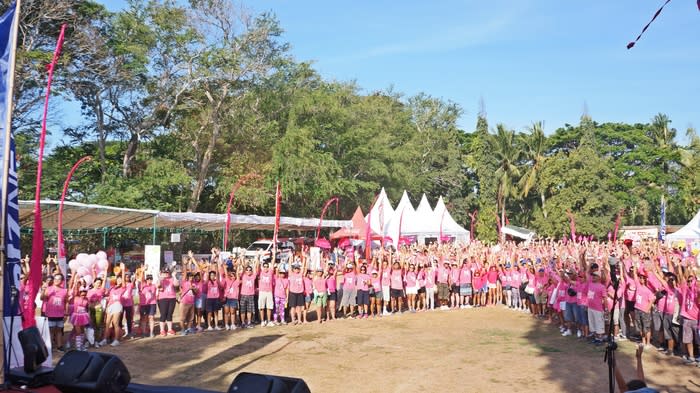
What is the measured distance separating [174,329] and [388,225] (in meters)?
17.7

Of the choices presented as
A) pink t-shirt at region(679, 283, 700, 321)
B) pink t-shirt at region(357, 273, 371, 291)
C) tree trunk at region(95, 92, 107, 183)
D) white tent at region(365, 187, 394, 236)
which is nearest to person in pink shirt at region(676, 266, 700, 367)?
pink t-shirt at region(679, 283, 700, 321)

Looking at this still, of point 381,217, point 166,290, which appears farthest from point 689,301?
point 381,217

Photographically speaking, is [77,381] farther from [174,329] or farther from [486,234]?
[486,234]

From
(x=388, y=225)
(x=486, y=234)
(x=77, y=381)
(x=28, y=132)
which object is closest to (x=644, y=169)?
(x=486, y=234)

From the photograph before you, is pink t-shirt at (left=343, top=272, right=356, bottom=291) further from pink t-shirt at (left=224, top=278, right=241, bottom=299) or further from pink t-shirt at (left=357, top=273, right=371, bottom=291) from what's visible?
pink t-shirt at (left=224, top=278, right=241, bottom=299)

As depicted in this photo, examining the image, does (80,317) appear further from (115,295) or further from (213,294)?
(213,294)

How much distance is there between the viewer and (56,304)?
40.5ft

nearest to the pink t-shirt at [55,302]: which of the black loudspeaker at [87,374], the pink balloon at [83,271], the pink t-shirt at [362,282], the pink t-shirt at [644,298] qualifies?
the pink balloon at [83,271]

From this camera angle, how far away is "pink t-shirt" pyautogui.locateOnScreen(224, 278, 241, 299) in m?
15.6

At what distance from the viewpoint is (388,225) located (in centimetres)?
3188

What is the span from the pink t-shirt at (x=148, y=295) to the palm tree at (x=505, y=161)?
44.4 m

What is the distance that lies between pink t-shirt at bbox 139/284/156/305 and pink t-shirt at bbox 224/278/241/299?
2.01 metres

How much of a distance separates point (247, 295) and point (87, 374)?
10533 millimetres

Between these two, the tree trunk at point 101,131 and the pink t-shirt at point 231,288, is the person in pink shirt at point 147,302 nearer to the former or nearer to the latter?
the pink t-shirt at point 231,288
